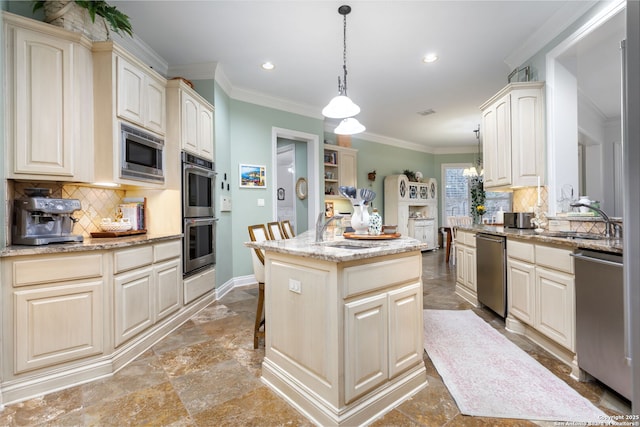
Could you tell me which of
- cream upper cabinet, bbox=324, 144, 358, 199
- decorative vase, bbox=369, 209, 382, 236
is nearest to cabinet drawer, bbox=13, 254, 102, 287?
decorative vase, bbox=369, 209, 382, 236

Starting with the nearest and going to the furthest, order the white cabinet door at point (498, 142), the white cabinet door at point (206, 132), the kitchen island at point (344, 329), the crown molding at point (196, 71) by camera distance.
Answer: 1. the kitchen island at point (344, 329)
2. the white cabinet door at point (498, 142)
3. the white cabinet door at point (206, 132)
4. the crown molding at point (196, 71)

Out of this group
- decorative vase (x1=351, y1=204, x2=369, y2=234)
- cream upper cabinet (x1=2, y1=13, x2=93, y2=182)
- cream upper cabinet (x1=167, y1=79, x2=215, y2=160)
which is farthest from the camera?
cream upper cabinet (x1=167, y1=79, x2=215, y2=160)

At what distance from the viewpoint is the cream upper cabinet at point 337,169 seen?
6267mm

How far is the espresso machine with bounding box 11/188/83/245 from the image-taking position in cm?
194

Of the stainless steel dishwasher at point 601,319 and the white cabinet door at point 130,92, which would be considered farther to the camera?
the white cabinet door at point 130,92

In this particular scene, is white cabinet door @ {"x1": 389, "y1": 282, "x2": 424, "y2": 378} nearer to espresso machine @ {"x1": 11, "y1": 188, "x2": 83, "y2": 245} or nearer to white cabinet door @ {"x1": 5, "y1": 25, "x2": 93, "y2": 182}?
espresso machine @ {"x1": 11, "y1": 188, "x2": 83, "y2": 245}

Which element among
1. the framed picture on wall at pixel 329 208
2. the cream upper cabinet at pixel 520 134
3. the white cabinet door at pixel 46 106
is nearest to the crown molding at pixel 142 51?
the white cabinet door at pixel 46 106

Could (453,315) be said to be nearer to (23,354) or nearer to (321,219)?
(321,219)

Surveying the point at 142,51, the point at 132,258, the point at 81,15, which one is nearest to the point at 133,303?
the point at 132,258

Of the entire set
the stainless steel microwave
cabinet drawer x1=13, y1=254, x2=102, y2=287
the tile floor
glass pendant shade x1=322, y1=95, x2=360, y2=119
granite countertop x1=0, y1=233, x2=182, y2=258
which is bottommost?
the tile floor

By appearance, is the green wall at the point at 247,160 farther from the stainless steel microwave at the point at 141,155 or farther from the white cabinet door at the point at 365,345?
the white cabinet door at the point at 365,345

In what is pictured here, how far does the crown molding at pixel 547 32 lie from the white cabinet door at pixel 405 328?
292cm

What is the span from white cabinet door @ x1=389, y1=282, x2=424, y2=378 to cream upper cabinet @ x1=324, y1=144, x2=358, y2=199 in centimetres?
444

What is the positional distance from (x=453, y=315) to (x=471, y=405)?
1569 millimetres
